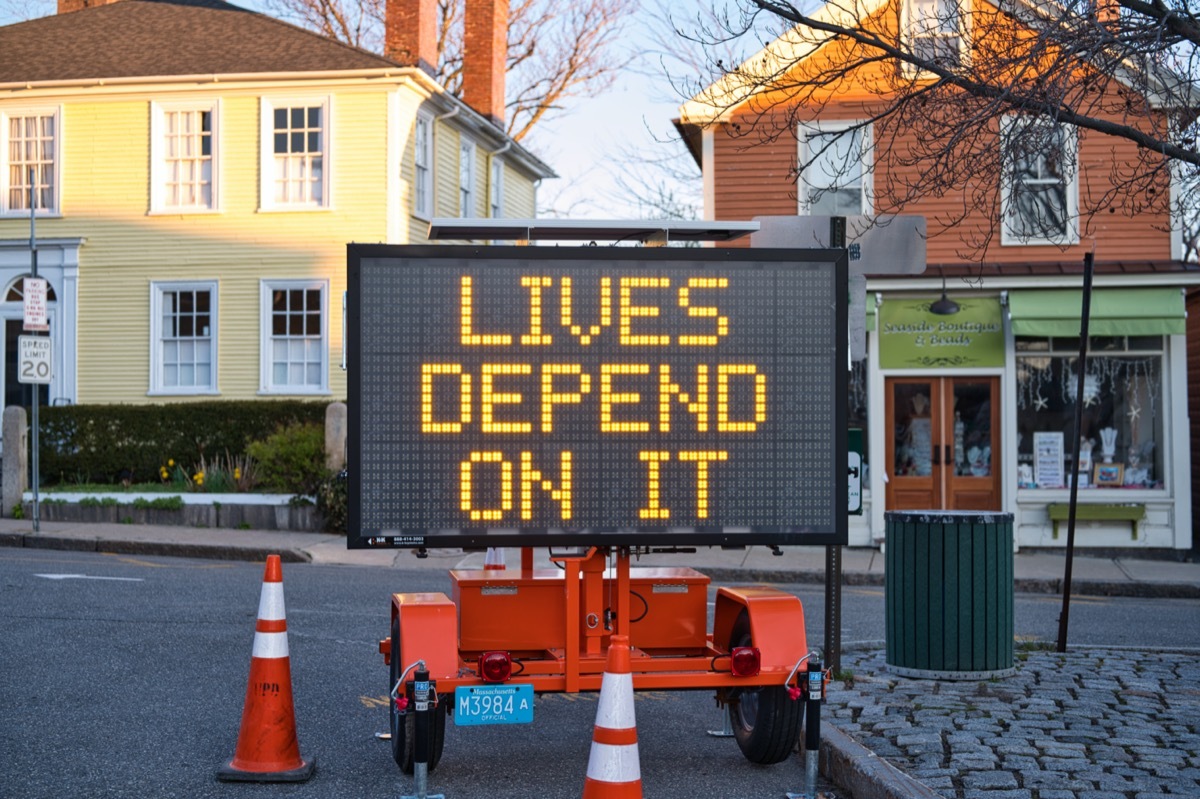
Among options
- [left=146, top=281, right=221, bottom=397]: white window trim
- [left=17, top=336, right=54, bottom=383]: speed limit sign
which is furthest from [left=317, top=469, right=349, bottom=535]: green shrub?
[left=146, top=281, right=221, bottom=397]: white window trim

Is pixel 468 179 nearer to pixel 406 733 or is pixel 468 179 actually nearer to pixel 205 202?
pixel 205 202

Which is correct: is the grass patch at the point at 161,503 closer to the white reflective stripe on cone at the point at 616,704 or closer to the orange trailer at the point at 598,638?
the orange trailer at the point at 598,638

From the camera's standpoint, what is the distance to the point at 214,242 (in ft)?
85.6

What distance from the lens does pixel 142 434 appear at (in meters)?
24.3

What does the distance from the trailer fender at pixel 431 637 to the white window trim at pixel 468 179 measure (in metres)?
22.8

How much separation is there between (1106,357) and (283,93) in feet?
49.2

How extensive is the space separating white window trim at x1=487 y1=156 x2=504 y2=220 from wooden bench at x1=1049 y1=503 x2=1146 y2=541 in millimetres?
15306

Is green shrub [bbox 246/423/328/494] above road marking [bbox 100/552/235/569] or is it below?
above

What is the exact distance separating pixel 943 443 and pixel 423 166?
11.8 m

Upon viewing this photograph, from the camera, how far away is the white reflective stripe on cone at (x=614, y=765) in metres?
5.09

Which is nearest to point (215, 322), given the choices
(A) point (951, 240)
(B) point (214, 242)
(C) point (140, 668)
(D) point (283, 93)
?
(B) point (214, 242)

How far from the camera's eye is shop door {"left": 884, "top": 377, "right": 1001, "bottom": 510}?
20.0 meters

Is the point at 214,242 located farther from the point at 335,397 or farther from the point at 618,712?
the point at 618,712

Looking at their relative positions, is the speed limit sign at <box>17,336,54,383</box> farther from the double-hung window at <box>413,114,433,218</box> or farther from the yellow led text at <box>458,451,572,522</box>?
the yellow led text at <box>458,451,572,522</box>
